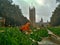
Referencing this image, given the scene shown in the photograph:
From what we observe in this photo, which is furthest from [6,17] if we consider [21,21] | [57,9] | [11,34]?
[11,34]

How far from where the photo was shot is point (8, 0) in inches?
1822

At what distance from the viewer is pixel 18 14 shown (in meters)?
44.9

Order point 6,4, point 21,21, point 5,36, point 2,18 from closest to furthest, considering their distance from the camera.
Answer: point 5,36, point 2,18, point 21,21, point 6,4

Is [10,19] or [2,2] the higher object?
[2,2]

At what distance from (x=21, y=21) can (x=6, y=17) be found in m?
3.77

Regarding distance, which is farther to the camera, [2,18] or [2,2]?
[2,2]

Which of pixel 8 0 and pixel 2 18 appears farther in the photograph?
pixel 8 0

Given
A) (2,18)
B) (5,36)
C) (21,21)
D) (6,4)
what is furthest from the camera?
(6,4)

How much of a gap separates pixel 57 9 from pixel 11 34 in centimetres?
4130

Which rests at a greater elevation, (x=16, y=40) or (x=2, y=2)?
(x=2, y=2)

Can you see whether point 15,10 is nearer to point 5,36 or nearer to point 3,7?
point 3,7

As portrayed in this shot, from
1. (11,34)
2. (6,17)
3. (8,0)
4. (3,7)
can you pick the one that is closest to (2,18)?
(6,17)

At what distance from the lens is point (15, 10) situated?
148 feet

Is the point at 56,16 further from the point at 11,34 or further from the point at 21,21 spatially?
the point at 11,34
